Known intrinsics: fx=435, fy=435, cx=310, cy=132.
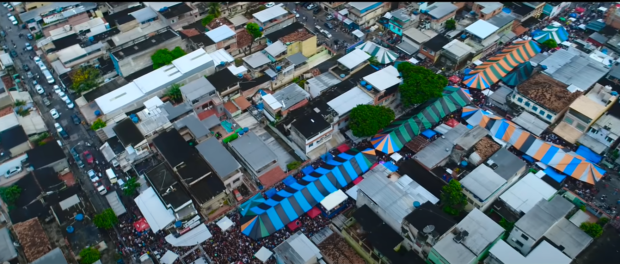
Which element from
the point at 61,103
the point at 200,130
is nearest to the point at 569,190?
the point at 200,130

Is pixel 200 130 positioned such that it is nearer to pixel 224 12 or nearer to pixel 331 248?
pixel 331 248

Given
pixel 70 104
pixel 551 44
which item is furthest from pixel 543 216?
pixel 70 104

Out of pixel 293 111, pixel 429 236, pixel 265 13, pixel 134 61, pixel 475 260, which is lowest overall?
pixel 475 260

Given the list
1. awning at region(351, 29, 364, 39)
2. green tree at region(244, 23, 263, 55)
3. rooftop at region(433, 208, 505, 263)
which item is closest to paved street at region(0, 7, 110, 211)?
green tree at region(244, 23, 263, 55)

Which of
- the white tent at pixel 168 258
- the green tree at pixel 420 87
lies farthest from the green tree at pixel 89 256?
the green tree at pixel 420 87

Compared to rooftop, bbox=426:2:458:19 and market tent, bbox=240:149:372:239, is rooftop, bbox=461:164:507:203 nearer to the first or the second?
market tent, bbox=240:149:372:239

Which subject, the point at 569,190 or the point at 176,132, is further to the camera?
the point at 176,132

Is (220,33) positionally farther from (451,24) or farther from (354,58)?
(451,24)

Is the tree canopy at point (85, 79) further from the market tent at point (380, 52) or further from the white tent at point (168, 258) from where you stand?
the market tent at point (380, 52)
